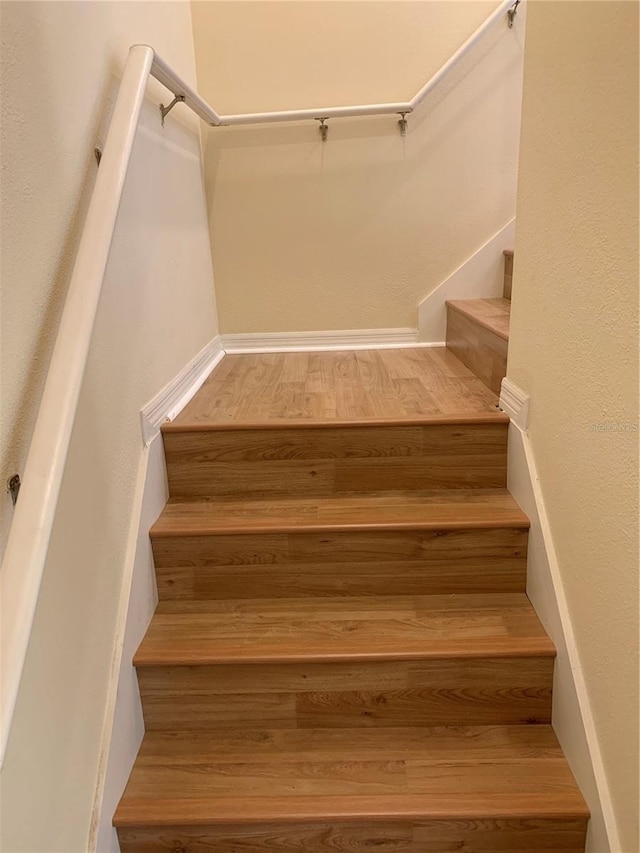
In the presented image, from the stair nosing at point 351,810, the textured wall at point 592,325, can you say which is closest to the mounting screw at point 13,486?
the stair nosing at point 351,810

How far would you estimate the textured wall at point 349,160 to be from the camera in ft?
7.60

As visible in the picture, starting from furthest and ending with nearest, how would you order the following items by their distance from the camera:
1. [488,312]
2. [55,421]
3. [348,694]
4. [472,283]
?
[472,283] < [488,312] < [348,694] < [55,421]

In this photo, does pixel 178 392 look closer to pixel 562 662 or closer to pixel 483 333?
pixel 483 333

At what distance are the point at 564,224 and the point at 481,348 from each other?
2.86 ft

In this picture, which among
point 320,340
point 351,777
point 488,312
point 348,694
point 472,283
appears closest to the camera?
point 351,777

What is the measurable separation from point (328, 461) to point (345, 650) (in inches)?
21.5

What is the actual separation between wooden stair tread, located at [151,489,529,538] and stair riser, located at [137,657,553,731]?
330mm

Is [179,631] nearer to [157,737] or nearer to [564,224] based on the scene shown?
[157,737]

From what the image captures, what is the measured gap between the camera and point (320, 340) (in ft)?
8.83

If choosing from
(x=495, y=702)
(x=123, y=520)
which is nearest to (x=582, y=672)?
(x=495, y=702)

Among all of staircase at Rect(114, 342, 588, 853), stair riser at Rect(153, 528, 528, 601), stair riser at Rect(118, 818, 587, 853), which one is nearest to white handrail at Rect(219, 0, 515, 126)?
staircase at Rect(114, 342, 588, 853)

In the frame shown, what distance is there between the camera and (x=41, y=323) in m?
0.97

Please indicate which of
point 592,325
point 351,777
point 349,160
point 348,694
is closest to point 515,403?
point 592,325

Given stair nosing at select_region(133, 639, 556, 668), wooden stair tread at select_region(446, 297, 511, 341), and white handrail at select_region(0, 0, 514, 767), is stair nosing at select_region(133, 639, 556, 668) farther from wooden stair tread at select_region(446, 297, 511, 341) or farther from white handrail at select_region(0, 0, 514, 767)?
wooden stair tread at select_region(446, 297, 511, 341)
